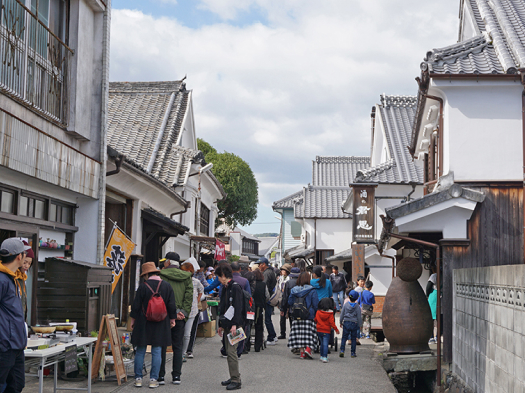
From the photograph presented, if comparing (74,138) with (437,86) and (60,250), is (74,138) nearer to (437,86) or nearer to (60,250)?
(60,250)

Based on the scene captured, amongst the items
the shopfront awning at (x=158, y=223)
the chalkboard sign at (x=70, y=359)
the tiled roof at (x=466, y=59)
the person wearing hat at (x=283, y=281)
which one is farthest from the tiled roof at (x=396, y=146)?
the chalkboard sign at (x=70, y=359)

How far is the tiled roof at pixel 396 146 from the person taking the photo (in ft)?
78.9

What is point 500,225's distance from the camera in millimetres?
11062

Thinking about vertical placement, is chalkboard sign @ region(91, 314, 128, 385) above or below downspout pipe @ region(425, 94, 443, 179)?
below

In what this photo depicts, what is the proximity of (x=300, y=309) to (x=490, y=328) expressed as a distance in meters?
5.42

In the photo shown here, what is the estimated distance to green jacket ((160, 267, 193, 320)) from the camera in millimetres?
9719

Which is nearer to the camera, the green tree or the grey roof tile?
the grey roof tile

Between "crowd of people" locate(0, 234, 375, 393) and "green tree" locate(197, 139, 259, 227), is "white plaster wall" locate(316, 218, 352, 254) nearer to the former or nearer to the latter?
"green tree" locate(197, 139, 259, 227)

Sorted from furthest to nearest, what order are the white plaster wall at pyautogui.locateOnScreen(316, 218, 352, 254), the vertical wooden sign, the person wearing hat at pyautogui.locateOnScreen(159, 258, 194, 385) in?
1. the white plaster wall at pyautogui.locateOnScreen(316, 218, 352, 254)
2. the vertical wooden sign
3. the person wearing hat at pyautogui.locateOnScreen(159, 258, 194, 385)

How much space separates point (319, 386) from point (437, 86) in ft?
20.4

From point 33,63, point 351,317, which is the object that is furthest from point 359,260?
point 33,63

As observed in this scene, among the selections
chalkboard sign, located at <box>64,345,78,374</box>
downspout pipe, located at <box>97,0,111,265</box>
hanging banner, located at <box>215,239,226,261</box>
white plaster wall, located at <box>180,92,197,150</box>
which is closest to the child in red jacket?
downspout pipe, located at <box>97,0,111,265</box>

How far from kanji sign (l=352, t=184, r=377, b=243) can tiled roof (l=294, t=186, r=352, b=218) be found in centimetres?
1294

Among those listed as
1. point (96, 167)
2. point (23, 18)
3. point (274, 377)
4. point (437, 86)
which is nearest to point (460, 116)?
point (437, 86)
